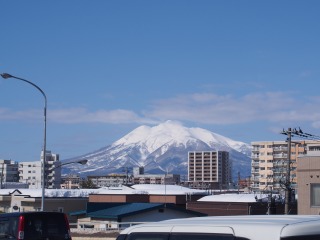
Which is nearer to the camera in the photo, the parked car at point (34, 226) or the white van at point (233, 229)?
the white van at point (233, 229)

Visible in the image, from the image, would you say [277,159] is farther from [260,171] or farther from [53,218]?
[53,218]

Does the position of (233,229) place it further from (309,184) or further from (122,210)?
(122,210)

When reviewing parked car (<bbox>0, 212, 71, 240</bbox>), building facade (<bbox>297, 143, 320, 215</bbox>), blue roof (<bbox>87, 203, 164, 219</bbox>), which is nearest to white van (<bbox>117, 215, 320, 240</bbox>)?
parked car (<bbox>0, 212, 71, 240</bbox>)

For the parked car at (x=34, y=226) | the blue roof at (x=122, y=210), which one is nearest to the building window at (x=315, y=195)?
the blue roof at (x=122, y=210)

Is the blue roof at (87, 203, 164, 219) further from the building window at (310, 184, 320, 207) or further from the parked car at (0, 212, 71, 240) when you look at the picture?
the parked car at (0, 212, 71, 240)

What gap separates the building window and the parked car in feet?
79.4

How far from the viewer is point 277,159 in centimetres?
16938

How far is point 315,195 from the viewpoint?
40.0m

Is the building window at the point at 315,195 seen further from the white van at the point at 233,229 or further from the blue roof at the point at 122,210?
the white van at the point at 233,229

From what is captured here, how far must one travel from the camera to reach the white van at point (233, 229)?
5105mm

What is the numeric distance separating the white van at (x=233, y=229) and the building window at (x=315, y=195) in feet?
114

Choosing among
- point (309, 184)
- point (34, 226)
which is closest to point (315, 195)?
point (309, 184)

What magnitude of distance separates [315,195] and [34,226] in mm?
25297

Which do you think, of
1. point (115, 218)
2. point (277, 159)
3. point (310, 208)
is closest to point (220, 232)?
point (310, 208)
